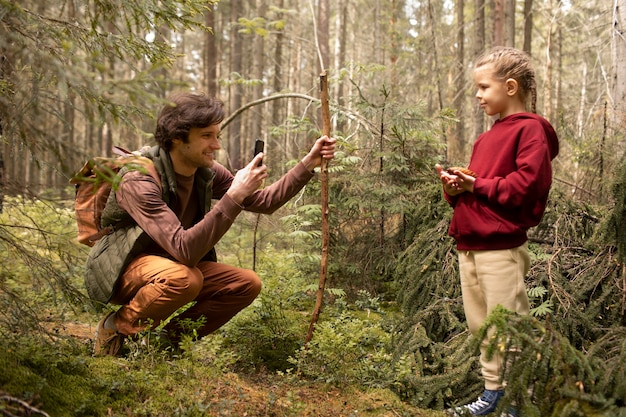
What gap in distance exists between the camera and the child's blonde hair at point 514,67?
2.80 m

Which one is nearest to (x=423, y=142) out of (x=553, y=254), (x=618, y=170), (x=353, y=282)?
(x=353, y=282)

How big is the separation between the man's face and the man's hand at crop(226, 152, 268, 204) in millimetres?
331

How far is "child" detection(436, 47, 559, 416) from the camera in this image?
8.64ft

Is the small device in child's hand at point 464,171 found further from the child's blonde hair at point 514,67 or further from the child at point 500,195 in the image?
the child's blonde hair at point 514,67

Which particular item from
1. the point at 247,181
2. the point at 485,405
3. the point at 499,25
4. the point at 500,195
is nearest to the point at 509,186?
the point at 500,195

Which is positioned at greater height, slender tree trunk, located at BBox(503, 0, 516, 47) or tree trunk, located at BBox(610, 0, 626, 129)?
slender tree trunk, located at BBox(503, 0, 516, 47)

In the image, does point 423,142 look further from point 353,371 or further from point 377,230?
point 353,371

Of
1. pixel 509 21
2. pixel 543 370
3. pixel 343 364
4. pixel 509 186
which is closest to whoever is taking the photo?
pixel 543 370

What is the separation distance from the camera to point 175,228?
327 centimetres

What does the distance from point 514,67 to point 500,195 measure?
2.56ft

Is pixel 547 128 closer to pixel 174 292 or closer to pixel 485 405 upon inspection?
pixel 485 405

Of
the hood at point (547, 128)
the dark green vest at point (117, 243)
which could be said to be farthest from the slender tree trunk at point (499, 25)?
the dark green vest at point (117, 243)

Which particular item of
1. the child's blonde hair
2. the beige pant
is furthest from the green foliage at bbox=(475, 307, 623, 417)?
the child's blonde hair

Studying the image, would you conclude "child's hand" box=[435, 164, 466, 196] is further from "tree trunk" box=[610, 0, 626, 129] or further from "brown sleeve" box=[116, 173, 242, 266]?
"tree trunk" box=[610, 0, 626, 129]
